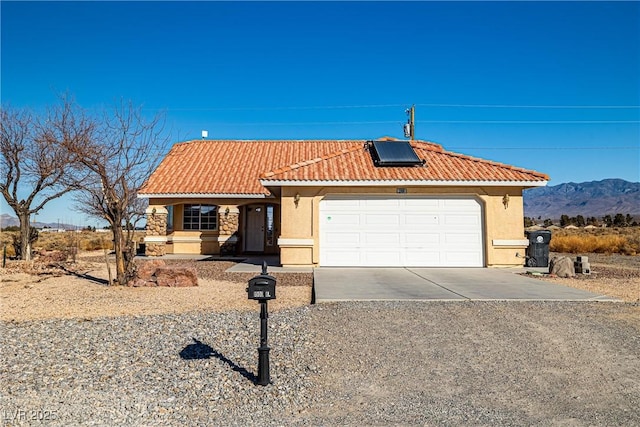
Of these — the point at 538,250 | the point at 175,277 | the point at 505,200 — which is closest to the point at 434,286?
the point at 505,200

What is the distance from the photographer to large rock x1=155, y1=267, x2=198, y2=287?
36.0ft

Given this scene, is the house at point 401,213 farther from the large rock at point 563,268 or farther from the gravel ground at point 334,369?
the gravel ground at point 334,369

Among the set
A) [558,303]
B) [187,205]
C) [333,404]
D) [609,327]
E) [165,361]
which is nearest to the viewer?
[333,404]

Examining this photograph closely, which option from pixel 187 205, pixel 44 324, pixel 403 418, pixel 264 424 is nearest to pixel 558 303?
pixel 403 418

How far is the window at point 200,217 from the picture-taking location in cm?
2062

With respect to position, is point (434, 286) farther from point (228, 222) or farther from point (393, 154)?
point (228, 222)

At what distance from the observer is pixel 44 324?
700 cm

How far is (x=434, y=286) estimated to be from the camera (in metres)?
10.2

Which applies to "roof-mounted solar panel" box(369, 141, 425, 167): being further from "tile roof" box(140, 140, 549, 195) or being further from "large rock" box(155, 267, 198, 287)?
"large rock" box(155, 267, 198, 287)

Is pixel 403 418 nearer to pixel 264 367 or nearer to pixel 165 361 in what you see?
pixel 264 367

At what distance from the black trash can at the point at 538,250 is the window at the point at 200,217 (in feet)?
43.7

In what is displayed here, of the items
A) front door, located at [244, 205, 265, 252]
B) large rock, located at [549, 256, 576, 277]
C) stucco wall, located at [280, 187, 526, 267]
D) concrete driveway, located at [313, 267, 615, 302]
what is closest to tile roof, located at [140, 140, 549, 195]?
stucco wall, located at [280, 187, 526, 267]

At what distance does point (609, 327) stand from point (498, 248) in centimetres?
786

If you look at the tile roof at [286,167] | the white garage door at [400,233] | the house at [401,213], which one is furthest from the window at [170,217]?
the white garage door at [400,233]
